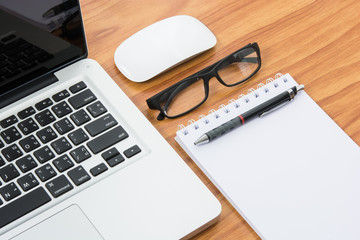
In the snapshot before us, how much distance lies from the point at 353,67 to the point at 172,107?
0.32 meters

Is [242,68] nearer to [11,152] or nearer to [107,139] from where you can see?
[107,139]

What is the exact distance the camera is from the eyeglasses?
2.80 feet

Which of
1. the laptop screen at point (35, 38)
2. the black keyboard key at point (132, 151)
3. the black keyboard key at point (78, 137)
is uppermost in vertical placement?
the laptop screen at point (35, 38)

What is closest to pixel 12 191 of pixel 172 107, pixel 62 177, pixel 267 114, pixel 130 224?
pixel 62 177

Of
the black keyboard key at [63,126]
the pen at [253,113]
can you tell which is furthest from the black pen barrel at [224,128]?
the black keyboard key at [63,126]

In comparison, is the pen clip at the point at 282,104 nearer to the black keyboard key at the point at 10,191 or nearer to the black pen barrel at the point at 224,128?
the black pen barrel at the point at 224,128

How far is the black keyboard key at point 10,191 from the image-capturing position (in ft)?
2.37

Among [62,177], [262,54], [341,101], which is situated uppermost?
[62,177]

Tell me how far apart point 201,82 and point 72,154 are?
0.85 ft

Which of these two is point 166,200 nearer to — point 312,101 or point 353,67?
point 312,101

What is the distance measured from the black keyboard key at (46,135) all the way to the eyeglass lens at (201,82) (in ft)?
0.60

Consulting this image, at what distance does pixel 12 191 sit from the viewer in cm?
73

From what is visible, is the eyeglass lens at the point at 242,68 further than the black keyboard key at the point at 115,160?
Yes

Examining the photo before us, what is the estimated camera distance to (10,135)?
2.55 ft
